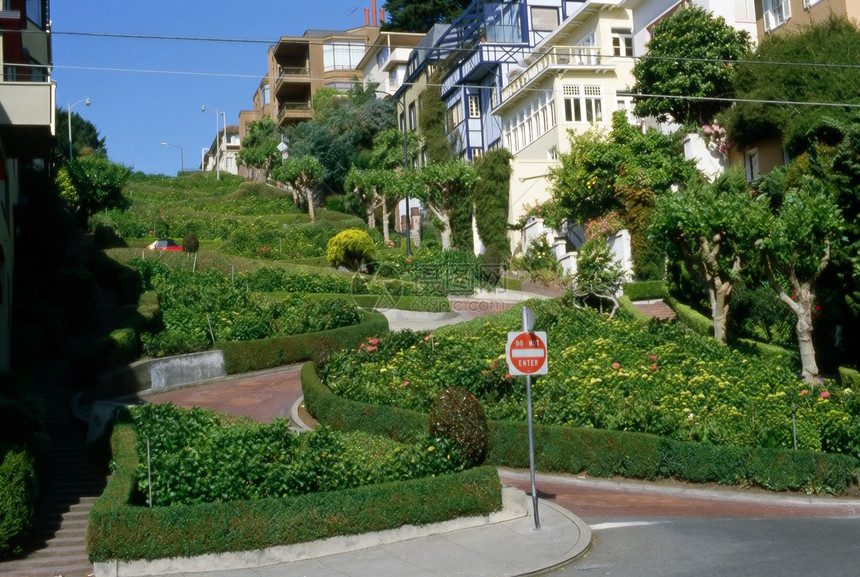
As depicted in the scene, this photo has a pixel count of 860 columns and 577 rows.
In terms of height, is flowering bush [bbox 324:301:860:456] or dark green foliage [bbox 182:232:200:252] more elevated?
dark green foliage [bbox 182:232:200:252]

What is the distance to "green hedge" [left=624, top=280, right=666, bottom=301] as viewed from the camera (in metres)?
34.9

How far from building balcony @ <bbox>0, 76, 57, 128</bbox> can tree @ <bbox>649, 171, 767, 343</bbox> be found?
1530 cm

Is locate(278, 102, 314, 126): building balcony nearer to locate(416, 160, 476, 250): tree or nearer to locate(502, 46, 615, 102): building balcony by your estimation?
locate(416, 160, 476, 250): tree

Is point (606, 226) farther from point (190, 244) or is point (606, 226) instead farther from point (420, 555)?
point (420, 555)

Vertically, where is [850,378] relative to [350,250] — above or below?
below

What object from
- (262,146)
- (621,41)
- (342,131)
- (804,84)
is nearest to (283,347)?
(804,84)

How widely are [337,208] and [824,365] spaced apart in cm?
4456

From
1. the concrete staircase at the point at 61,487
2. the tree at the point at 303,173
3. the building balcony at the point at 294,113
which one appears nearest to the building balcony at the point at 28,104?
the concrete staircase at the point at 61,487

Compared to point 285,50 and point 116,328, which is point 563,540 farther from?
point 285,50

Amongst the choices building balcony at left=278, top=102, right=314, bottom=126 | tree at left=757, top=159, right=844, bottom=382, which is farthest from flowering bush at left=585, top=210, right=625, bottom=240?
building balcony at left=278, top=102, right=314, bottom=126

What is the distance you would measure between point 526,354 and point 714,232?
1243 centimetres

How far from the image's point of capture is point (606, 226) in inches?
1563

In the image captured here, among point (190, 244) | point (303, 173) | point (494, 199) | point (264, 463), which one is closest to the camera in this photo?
point (264, 463)

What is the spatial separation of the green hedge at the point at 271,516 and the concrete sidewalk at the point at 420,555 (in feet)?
0.42
